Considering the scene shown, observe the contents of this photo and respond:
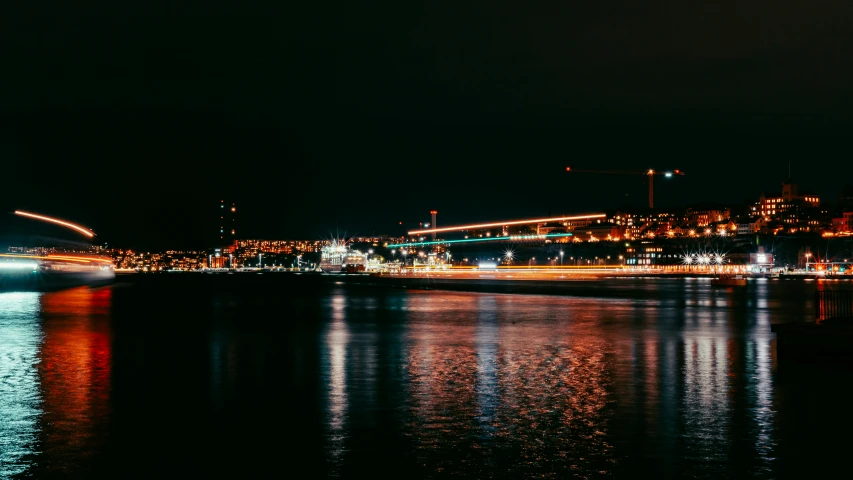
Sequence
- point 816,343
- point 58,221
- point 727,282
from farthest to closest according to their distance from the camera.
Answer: point 58,221, point 727,282, point 816,343

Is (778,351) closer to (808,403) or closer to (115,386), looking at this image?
(808,403)

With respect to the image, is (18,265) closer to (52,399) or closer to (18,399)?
(18,399)

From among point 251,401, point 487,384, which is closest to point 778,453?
point 487,384

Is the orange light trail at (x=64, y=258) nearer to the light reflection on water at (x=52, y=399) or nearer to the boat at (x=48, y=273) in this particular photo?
the boat at (x=48, y=273)

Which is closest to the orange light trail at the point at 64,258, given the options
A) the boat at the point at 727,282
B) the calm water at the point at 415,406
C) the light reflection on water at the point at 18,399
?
the light reflection on water at the point at 18,399

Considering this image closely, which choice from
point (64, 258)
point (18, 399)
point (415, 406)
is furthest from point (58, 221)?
point (415, 406)

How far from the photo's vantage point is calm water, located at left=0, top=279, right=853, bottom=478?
10.5 metres

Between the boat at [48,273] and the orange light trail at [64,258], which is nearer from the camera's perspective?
the boat at [48,273]

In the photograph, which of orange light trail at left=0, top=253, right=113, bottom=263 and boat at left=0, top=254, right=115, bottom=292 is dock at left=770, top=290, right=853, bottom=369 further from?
orange light trail at left=0, top=253, right=113, bottom=263

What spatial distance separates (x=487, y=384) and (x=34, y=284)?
7967 centimetres

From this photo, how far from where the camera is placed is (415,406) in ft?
47.5

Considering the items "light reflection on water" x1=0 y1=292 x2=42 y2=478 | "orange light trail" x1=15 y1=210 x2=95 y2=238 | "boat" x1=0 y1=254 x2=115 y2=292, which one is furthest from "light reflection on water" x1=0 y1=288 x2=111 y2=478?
"orange light trail" x1=15 y1=210 x2=95 y2=238

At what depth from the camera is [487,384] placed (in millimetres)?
16938

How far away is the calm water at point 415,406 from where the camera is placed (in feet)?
34.6
